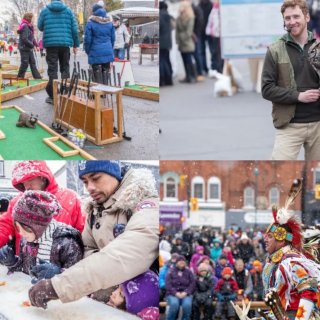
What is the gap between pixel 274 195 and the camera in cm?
377

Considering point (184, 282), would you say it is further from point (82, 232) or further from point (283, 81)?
point (283, 81)

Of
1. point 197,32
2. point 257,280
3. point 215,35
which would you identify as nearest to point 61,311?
point 257,280

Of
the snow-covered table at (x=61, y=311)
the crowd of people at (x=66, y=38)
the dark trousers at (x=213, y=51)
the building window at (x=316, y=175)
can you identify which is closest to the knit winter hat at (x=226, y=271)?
the building window at (x=316, y=175)

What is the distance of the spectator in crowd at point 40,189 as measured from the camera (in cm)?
309

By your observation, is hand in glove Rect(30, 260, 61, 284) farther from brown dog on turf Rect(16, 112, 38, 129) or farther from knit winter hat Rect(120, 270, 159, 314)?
brown dog on turf Rect(16, 112, 38, 129)

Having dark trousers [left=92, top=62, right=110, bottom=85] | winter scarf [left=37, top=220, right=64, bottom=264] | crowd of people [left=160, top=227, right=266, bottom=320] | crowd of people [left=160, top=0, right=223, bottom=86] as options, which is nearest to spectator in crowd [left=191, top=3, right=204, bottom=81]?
crowd of people [left=160, top=0, right=223, bottom=86]

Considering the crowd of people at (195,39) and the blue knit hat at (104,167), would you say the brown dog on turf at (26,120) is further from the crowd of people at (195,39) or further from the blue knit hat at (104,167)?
the crowd of people at (195,39)

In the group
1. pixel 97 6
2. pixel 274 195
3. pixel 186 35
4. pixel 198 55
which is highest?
pixel 97 6

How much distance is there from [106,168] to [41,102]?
389 millimetres

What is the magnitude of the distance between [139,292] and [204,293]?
3.91ft

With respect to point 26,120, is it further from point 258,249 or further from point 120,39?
point 258,249

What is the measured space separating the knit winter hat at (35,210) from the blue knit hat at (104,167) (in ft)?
0.61

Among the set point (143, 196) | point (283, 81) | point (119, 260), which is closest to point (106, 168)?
point (143, 196)

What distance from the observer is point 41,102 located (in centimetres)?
309
